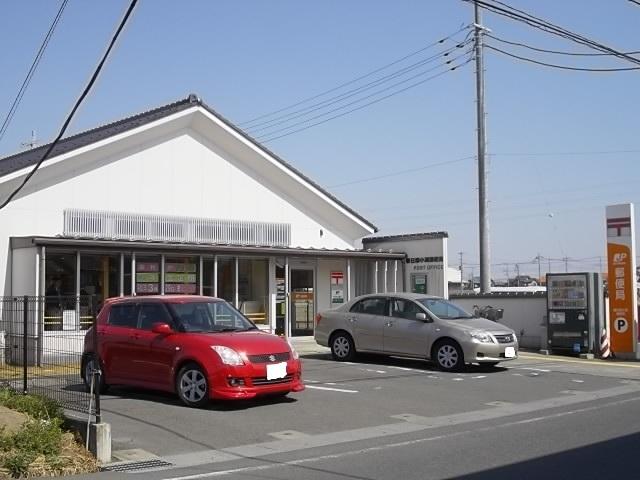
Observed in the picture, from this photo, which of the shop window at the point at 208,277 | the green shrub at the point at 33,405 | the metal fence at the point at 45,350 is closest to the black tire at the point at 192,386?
the metal fence at the point at 45,350

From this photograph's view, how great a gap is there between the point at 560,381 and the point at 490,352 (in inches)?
59.6

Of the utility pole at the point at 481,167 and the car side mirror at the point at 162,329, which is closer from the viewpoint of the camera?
the car side mirror at the point at 162,329

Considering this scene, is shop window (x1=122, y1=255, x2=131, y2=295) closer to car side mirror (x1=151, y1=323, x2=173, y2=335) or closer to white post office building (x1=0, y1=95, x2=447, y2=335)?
white post office building (x1=0, y1=95, x2=447, y2=335)

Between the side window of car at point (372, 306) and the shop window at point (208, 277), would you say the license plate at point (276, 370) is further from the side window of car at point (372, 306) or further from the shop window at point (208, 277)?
the shop window at point (208, 277)

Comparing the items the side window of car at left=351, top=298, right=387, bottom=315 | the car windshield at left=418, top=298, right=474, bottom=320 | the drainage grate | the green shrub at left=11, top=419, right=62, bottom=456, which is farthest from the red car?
the car windshield at left=418, top=298, right=474, bottom=320

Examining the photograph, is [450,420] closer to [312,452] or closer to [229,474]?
[312,452]

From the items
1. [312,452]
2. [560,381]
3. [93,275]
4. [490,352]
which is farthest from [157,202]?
[312,452]

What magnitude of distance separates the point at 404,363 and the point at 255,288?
259 inches

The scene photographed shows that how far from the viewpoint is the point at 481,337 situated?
53.9 feet

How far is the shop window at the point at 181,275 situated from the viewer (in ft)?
68.5

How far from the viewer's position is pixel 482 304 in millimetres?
25219

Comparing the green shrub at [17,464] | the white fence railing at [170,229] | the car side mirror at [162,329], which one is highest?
the white fence railing at [170,229]

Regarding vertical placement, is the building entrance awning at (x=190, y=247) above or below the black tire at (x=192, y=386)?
above

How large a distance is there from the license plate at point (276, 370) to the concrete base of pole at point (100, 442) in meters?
3.31
